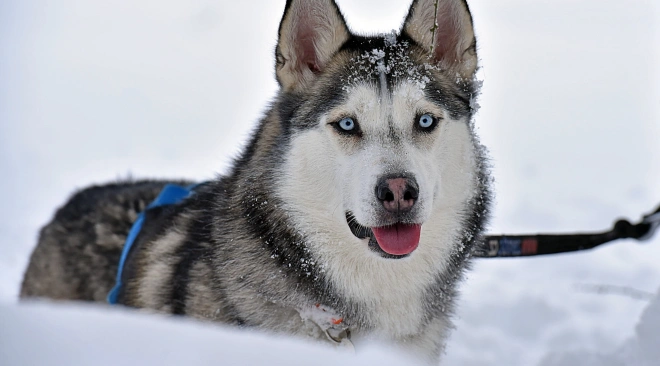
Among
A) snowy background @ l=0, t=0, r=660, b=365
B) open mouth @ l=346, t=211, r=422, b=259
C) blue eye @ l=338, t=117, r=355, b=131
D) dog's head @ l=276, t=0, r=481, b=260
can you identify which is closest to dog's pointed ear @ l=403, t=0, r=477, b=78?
dog's head @ l=276, t=0, r=481, b=260

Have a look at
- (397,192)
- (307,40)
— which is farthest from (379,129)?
(307,40)

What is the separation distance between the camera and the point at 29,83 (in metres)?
9.41

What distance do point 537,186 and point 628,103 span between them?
3278 millimetres

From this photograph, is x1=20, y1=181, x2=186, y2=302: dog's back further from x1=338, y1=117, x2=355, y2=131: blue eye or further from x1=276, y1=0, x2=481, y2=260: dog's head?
x1=338, y1=117, x2=355, y2=131: blue eye

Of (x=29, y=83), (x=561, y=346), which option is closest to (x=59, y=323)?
(x=561, y=346)

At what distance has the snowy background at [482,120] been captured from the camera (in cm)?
382

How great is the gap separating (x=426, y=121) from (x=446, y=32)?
0.45 meters

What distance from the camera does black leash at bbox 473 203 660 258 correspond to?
112 inches

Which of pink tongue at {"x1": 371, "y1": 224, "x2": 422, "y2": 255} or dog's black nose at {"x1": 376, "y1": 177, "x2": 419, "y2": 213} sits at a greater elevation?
dog's black nose at {"x1": 376, "y1": 177, "x2": 419, "y2": 213}

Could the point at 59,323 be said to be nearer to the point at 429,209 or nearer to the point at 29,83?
the point at 429,209

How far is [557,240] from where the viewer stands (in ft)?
9.66

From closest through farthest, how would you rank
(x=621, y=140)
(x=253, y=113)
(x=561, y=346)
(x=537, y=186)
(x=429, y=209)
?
(x=429, y=209)
(x=561, y=346)
(x=537, y=186)
(x=621, y=140)
(x=253, y=113)

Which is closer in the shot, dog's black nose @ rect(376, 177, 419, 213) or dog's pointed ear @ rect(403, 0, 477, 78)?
dog's black nose @ rect(376, 177, 419, 213)

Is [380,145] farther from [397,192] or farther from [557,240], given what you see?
[557,240]
